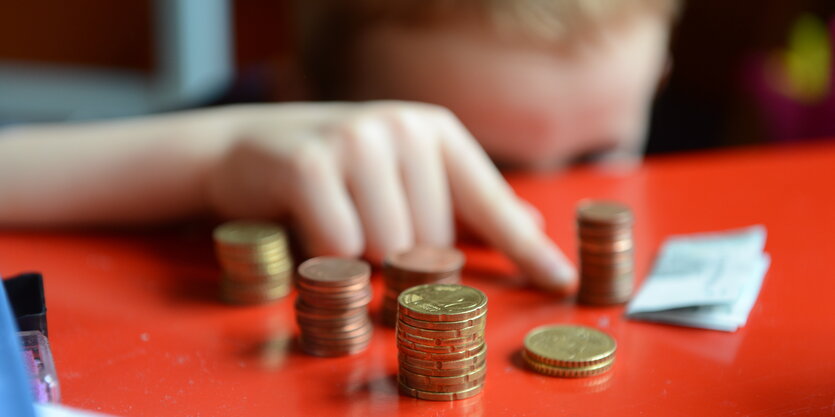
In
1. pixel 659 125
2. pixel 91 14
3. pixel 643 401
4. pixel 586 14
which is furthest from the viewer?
pixel 91 14

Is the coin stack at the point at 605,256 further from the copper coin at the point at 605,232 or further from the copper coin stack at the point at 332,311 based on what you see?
the copper coin stack at the point at 332,311

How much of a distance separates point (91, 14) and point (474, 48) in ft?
8.77

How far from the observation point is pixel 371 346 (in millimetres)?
574

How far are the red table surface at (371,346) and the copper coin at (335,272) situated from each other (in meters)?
0.05

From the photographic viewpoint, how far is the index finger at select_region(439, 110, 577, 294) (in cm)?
69

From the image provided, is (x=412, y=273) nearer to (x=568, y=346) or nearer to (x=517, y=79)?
(x=568, y=346)

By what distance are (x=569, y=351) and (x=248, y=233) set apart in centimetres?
29

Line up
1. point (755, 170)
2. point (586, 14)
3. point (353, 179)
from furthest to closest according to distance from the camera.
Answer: point (755, 170) → point (586, 14) → point (353, 179)

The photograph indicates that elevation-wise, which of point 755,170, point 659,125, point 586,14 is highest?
point 586,14

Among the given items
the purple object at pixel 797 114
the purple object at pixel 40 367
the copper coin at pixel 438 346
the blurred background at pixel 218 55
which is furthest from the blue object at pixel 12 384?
the blurred background at pixel 218 55

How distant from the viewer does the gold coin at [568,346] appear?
1.70ft

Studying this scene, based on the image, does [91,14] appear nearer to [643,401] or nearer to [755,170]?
[755,170]

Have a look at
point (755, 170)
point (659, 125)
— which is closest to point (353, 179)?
point (755, 170)

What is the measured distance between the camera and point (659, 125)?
8.04 ft
